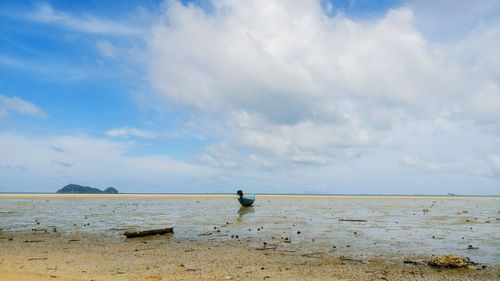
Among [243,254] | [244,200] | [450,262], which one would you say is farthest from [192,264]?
[244,200]

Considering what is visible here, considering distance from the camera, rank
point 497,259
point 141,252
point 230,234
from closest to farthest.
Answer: point 497,259 < point 141,252 < point 230,234

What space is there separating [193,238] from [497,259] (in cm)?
1467

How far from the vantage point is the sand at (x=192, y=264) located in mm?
12820

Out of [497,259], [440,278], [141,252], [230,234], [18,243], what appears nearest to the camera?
[440,278]

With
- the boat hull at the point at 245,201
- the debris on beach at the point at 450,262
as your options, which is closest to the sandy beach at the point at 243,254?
the debris on beach at the point at 450,262

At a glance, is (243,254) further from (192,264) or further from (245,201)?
(245,201)

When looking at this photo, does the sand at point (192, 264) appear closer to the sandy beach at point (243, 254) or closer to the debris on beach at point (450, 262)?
the sandy beach at point (243, 254)

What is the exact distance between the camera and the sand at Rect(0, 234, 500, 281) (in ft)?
42.1

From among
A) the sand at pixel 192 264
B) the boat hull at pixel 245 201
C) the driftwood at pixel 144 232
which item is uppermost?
the boat hull at pixel 245 201

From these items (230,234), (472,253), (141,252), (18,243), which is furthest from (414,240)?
(18,243)

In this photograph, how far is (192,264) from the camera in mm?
14828

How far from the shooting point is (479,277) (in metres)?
13.2

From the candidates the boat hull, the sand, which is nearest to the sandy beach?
the sand

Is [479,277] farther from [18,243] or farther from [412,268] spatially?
[18,243]
